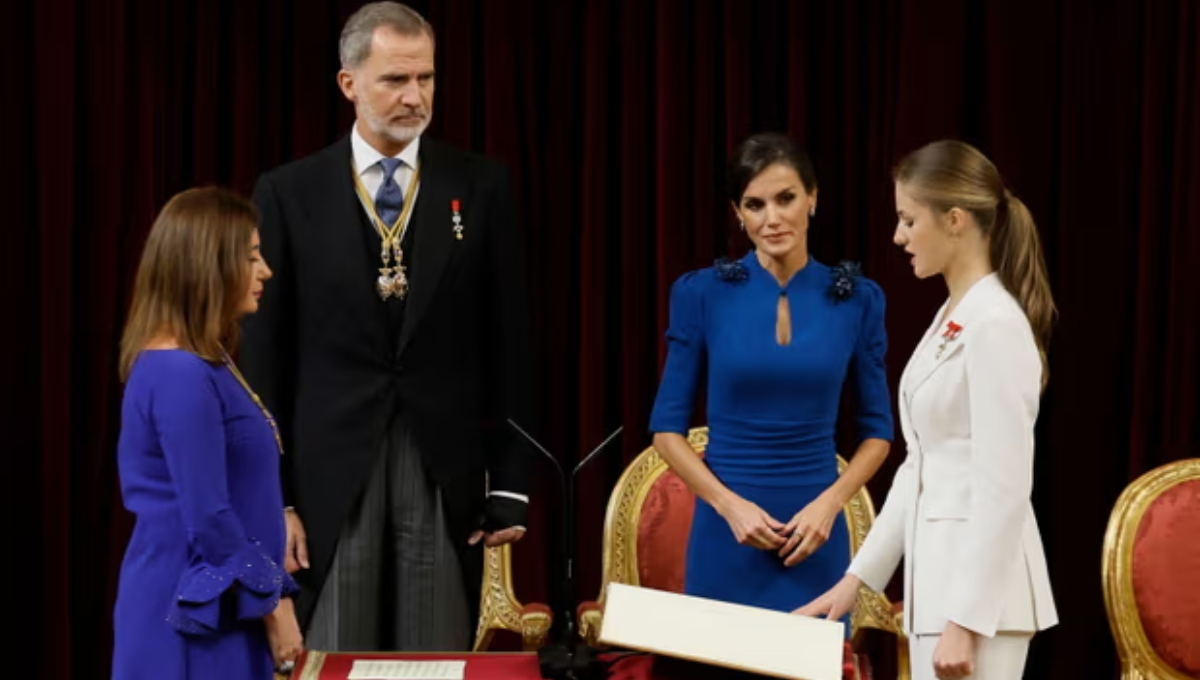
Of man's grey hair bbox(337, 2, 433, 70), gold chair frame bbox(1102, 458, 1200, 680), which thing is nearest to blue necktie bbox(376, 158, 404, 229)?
man's grey hair bbox(337, 2, 433, 70)

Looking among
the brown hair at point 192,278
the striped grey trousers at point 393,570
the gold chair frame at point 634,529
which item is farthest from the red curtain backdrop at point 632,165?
the brown hair at point 192,278

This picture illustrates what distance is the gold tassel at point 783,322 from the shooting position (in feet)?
10.2

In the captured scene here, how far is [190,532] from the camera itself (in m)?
2.59

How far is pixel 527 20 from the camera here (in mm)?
4336

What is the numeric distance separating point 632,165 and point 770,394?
139cm

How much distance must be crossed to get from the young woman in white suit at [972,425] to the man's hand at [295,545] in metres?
1.13

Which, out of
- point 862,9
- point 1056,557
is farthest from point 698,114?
point 1056,557

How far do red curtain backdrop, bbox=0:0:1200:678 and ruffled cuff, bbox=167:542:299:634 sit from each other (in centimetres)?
177

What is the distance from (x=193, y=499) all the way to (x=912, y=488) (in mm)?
1106

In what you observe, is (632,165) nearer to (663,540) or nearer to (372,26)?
(663,540)

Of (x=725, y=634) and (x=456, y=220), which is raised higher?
(x=456, y=220)

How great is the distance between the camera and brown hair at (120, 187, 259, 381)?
8.77ft

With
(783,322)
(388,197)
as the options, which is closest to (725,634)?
(783,322)

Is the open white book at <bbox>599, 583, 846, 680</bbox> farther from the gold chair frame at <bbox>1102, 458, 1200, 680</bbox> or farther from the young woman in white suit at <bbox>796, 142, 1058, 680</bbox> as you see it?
the gold chair frame at <bbox>1102, 458, 1200, 680</bbox>
